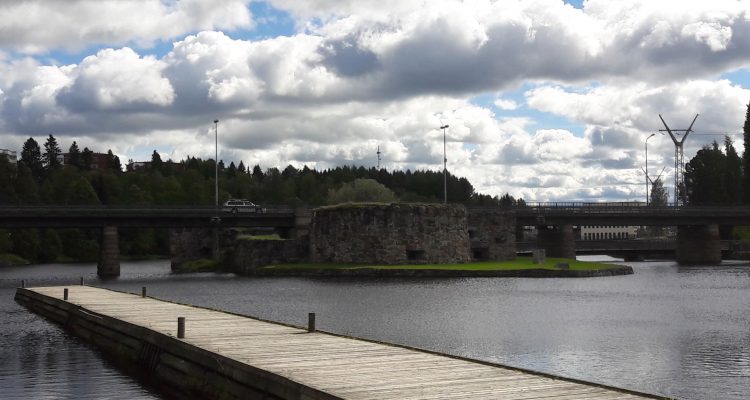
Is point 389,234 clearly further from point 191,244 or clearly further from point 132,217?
point 191,244

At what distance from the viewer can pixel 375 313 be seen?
4822 cm

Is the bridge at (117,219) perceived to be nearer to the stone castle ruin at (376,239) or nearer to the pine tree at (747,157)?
the stone castle ruin at (376,239)

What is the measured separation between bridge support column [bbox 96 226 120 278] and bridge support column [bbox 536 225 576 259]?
5536cm

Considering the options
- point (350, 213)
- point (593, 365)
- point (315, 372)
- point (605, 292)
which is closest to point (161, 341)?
point (315, 372)

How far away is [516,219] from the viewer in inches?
4606

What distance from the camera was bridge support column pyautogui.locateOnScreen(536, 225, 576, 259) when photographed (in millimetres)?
123500

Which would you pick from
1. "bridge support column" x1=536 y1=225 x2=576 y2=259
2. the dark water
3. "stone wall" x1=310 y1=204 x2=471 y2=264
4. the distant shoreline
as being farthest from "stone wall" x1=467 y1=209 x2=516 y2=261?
the dark water

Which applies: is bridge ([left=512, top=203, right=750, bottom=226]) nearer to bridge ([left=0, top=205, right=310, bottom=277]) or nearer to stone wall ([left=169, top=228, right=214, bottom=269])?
bridge ([left=0, top=205, right=310, bottom=277])

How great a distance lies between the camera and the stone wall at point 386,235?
9544 centimetres

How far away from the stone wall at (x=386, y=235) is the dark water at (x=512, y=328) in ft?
67.2

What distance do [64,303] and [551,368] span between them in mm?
30446

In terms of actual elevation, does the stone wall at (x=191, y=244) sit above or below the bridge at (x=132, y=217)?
below

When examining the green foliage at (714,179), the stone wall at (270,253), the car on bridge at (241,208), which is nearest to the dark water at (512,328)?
the stone wall at (270,253)

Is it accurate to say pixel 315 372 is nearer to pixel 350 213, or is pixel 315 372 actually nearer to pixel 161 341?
pixel 161 341
